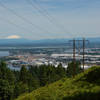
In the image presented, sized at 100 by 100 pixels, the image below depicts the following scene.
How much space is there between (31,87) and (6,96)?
24.6ft

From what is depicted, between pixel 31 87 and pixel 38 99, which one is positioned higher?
pixel 38 99

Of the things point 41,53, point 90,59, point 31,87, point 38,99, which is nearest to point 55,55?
point 41,53

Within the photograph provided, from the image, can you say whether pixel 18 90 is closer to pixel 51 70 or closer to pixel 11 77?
pixel 11 77

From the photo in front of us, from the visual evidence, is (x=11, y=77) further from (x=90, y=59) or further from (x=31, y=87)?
(x=90, y=59)

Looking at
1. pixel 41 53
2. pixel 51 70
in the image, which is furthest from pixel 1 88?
pixel 41 53

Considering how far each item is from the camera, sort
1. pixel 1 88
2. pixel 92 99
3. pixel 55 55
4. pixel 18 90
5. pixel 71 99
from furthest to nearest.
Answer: pixel 55 55 → pixel 18 90 → pixel 1 88 → pixel 71 99 → pixel 92 99

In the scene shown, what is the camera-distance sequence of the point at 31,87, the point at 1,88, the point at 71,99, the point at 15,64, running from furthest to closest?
1. the point at 15,64
2. the point at 31,87
3. the point at 1,88
4. the point at 71,99

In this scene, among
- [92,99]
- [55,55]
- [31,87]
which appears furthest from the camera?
[55,55]

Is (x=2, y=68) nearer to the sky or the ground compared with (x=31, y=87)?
nearer to the sky

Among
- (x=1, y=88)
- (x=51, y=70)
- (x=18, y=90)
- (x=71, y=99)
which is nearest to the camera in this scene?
(x=71, y=99)

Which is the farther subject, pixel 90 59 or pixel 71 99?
pixel 90 59

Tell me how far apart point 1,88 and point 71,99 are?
1966 cm

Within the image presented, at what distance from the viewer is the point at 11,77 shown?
31.8 meters

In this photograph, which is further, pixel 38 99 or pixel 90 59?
pixel 90 59
